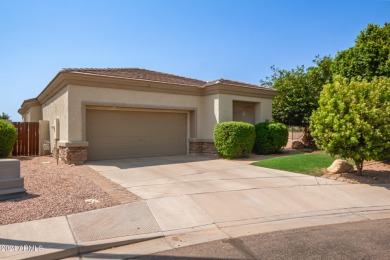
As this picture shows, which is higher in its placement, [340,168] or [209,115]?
[209,115]

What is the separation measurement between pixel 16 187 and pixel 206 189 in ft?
15.0

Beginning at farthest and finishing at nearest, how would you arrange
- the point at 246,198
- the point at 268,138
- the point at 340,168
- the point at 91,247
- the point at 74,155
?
1. the point at 268,138
2. the point at 74,155
3. the point at 340,168
4. the point at 246,198
5. the point at 91,247

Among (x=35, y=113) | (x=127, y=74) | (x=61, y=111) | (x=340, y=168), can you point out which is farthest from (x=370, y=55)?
(x=35, y=113)

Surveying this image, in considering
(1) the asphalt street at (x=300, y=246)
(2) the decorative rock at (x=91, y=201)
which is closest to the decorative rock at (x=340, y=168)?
(1) the asphalt street at (x=300, y=246)

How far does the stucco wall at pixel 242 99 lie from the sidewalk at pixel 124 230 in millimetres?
8901

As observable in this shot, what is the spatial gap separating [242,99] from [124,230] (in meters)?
11.7

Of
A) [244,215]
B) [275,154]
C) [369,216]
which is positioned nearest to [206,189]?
[244,215]

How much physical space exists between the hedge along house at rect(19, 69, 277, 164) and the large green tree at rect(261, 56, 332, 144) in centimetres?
290

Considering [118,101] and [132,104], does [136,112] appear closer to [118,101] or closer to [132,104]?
[132,104]

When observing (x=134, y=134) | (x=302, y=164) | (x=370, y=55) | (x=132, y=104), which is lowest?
(x=302, y=164)

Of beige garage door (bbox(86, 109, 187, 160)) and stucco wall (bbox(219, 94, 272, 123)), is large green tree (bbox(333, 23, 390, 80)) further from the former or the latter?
beige garage door (bbox(86, 109, 187, 160))

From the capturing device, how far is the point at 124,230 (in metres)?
5.05

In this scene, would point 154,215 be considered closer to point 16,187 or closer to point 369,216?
point 16,187

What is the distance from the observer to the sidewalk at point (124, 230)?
432 centimetres
